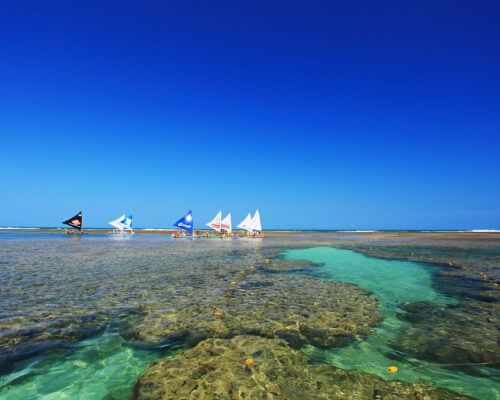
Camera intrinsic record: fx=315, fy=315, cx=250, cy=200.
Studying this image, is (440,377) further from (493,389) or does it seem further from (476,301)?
(476,301)

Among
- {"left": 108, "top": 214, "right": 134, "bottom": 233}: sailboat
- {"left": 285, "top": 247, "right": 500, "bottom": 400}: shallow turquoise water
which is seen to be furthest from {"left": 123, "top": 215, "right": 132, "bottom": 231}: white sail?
{"left": 285, "top": 247, "right": 500, "bottom": 400}: shallow turquoise water

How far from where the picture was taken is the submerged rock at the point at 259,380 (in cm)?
541

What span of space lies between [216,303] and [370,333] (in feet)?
17.4

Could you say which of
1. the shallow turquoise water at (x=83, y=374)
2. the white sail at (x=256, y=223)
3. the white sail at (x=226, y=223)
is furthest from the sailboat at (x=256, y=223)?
the shallow turquoise water at (x=83, y=374)

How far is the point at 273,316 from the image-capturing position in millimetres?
9969

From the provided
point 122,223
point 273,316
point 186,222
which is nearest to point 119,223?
point 122,223

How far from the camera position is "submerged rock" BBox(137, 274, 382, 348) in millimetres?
8398

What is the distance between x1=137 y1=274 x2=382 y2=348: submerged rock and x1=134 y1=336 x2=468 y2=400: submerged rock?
1.15 meters

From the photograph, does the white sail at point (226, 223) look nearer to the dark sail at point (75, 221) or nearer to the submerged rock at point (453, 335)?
the dark sail at point (75, 221)

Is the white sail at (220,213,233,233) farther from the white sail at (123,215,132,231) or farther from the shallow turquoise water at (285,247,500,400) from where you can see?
the shallow turquoise water at (285,247,500,400)

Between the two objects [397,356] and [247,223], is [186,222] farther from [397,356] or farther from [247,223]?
[397,356]

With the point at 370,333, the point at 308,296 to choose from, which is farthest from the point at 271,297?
the point at 370,333

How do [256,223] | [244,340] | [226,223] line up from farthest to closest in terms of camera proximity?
1. [256,223]
2. [226,223]
3. [244,340]

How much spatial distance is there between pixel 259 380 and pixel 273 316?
163 inches
